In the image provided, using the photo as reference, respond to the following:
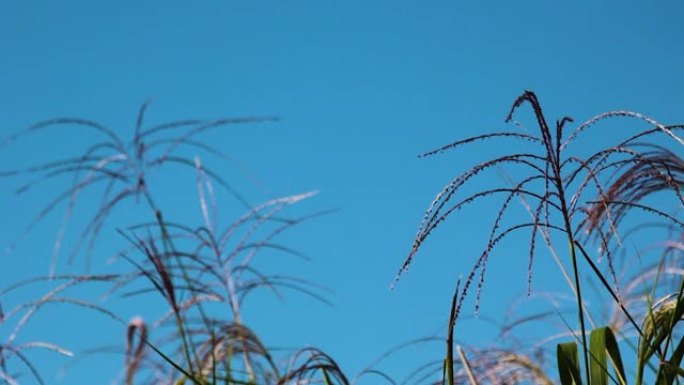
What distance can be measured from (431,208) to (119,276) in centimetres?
119

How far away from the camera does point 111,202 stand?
2945 mm

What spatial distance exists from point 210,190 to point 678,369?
1532mm

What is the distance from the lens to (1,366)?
3.12 meters

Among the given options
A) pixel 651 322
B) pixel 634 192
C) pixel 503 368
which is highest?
pixel 634 192

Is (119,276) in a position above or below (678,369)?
above

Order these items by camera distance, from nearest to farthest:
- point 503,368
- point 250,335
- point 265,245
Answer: point 503,368 < point 250,335 < point 265,245

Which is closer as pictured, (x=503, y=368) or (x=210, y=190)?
(x=503, y=368)

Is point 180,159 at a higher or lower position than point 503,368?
higher

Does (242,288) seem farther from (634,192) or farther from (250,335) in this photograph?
(634,192)

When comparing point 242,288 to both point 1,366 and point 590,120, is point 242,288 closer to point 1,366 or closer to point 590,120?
point 1,366

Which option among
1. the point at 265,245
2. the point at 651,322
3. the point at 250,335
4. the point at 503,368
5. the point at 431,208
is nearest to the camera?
the point at 431,208

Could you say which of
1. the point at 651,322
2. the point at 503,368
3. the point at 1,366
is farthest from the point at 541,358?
the point at 1,366

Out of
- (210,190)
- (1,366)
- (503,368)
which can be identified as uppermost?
(210,190)

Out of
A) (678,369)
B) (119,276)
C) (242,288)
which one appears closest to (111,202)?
(119,276)
